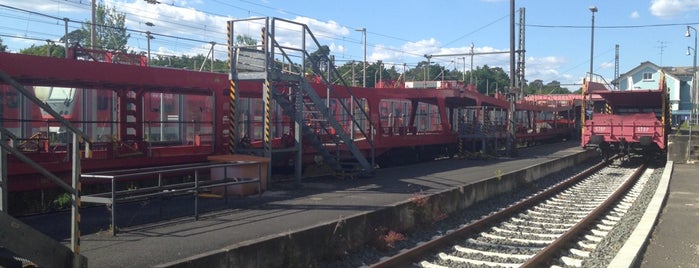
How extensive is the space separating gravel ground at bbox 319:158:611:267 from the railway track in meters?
0.48

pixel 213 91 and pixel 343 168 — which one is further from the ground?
pixel 213 91

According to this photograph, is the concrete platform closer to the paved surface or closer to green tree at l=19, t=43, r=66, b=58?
the paved surface

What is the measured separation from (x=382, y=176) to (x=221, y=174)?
203 inches

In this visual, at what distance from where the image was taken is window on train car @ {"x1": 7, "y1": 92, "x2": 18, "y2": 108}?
11055 millimetres

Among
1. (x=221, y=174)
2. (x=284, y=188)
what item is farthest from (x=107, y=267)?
(x=284, y=188)

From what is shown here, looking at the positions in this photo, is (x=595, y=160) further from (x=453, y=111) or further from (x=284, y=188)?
(x=284, y=188)

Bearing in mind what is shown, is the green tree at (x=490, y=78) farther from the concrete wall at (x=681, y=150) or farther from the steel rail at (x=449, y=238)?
the steel rail at (x=449, y=238)

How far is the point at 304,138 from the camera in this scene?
16234mm

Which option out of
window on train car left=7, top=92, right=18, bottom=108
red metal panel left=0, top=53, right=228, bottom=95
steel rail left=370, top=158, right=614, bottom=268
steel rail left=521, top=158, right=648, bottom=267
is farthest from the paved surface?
window on train car left=7, top=92, right=18, bottom=108

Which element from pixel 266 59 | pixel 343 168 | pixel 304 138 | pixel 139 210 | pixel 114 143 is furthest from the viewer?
pixel 304 138

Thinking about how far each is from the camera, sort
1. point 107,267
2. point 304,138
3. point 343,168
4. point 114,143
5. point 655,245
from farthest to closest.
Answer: point 304,138
point 343,168
point 114,143
point 655,245
point 107,267

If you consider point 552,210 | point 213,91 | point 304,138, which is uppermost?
point 213,91

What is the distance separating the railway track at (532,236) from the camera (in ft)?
25.2

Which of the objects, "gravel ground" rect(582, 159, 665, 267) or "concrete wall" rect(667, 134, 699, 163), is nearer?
"gravel ground" rect(582, 159, 665, 267)
